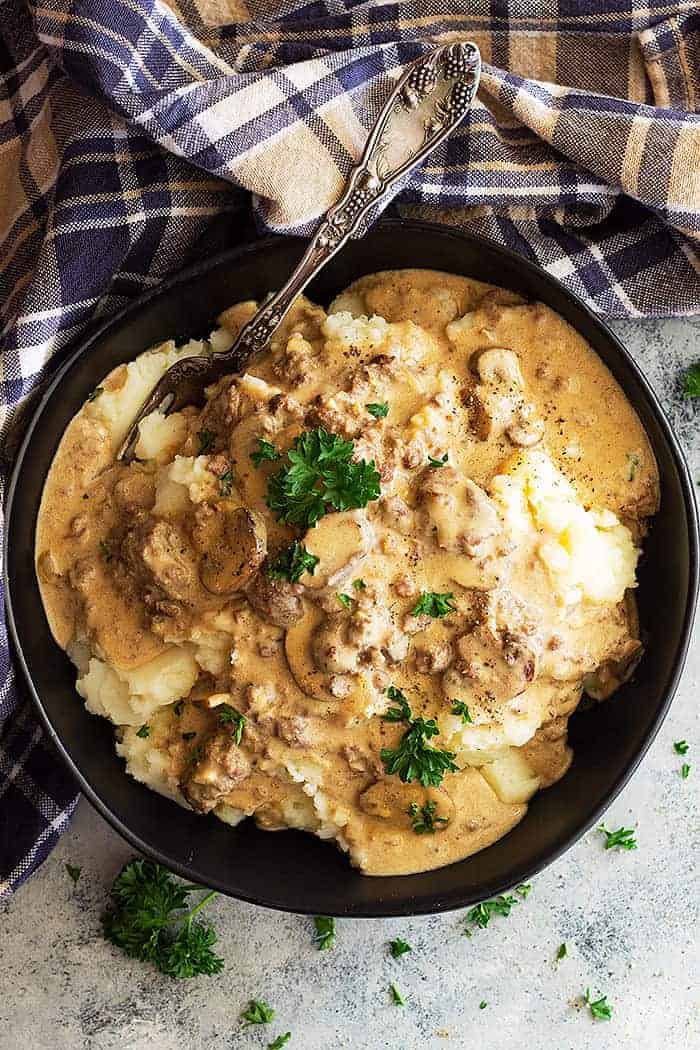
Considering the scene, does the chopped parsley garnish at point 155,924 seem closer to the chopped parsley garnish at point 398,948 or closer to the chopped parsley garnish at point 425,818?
the chopped parsley garnish at point 398,948

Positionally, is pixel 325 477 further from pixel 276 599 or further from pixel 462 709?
pixel 462 709

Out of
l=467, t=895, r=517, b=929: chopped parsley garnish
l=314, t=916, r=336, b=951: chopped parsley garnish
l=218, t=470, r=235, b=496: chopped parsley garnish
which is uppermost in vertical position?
l=218, t=470, r=235, b=496: chopped parsley garnish

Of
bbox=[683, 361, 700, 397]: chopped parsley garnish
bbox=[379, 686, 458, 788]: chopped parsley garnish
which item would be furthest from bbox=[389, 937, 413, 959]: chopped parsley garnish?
bbox=[683, 361, 700, 397]: chopped parsley garnish

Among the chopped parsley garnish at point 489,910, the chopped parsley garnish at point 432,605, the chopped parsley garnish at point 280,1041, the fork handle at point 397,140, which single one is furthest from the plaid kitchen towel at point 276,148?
the chopped parsley garnish at point 489,910

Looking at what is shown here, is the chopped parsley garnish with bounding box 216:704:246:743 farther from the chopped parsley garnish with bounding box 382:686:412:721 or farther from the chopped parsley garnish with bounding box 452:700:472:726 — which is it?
the chopped parsley garnish with bounding box 452:700:472:726

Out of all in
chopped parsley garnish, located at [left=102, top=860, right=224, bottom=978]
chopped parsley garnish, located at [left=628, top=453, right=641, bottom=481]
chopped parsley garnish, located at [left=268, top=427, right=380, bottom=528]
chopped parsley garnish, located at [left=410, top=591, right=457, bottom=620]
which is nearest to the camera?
chopped parsley garnish, located at [left=268, top=427, right=380, bottom=528]

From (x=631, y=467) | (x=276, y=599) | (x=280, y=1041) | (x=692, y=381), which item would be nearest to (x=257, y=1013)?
(x=280, y=1041)

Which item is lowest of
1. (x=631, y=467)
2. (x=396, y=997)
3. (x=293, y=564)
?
(x=396, y=997)

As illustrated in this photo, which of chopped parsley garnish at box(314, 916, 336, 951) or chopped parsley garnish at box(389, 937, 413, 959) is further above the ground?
chopped parsley garnish at box(314, 916, 336, 951)
